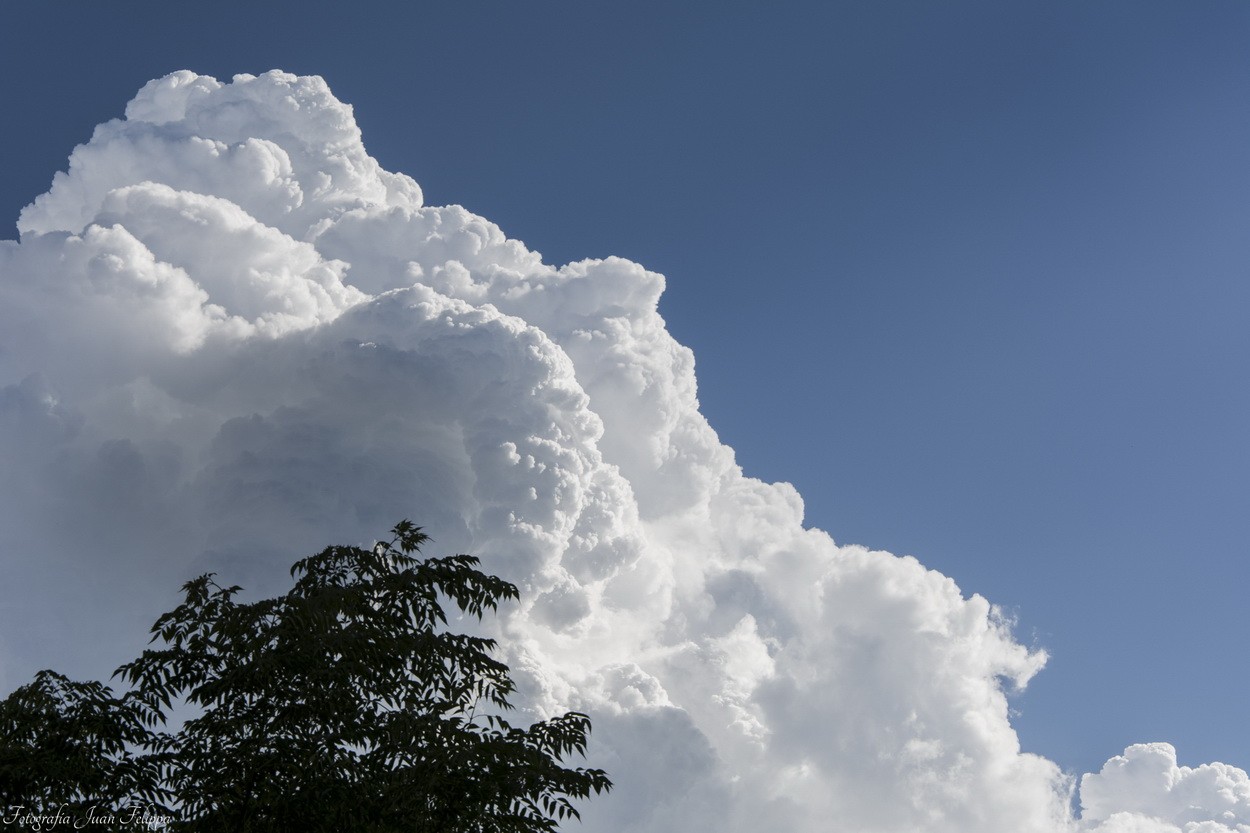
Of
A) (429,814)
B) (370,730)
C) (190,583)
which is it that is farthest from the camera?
(190,583)

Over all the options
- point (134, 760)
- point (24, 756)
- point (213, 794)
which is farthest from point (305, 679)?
point (24, 756)

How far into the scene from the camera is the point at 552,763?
16609mm

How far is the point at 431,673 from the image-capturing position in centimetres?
1767

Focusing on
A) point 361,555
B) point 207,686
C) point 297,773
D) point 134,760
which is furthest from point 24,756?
point 361,555

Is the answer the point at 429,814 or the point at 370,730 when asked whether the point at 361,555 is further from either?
the point at 429,814

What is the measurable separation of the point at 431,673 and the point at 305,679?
7.10 feet

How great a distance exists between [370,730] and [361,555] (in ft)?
9.58

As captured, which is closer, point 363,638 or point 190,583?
point 363,638

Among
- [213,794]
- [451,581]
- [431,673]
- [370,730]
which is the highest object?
[451,581]

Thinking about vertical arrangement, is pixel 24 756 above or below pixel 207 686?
below

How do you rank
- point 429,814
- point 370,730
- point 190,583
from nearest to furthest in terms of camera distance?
point 429,814
point 370,730
point 190,583

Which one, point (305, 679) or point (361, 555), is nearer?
point (305, 679)

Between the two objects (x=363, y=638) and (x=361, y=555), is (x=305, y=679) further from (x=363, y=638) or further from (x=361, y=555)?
(x=361, y=555)

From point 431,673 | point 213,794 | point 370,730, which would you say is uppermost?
point 431,673
